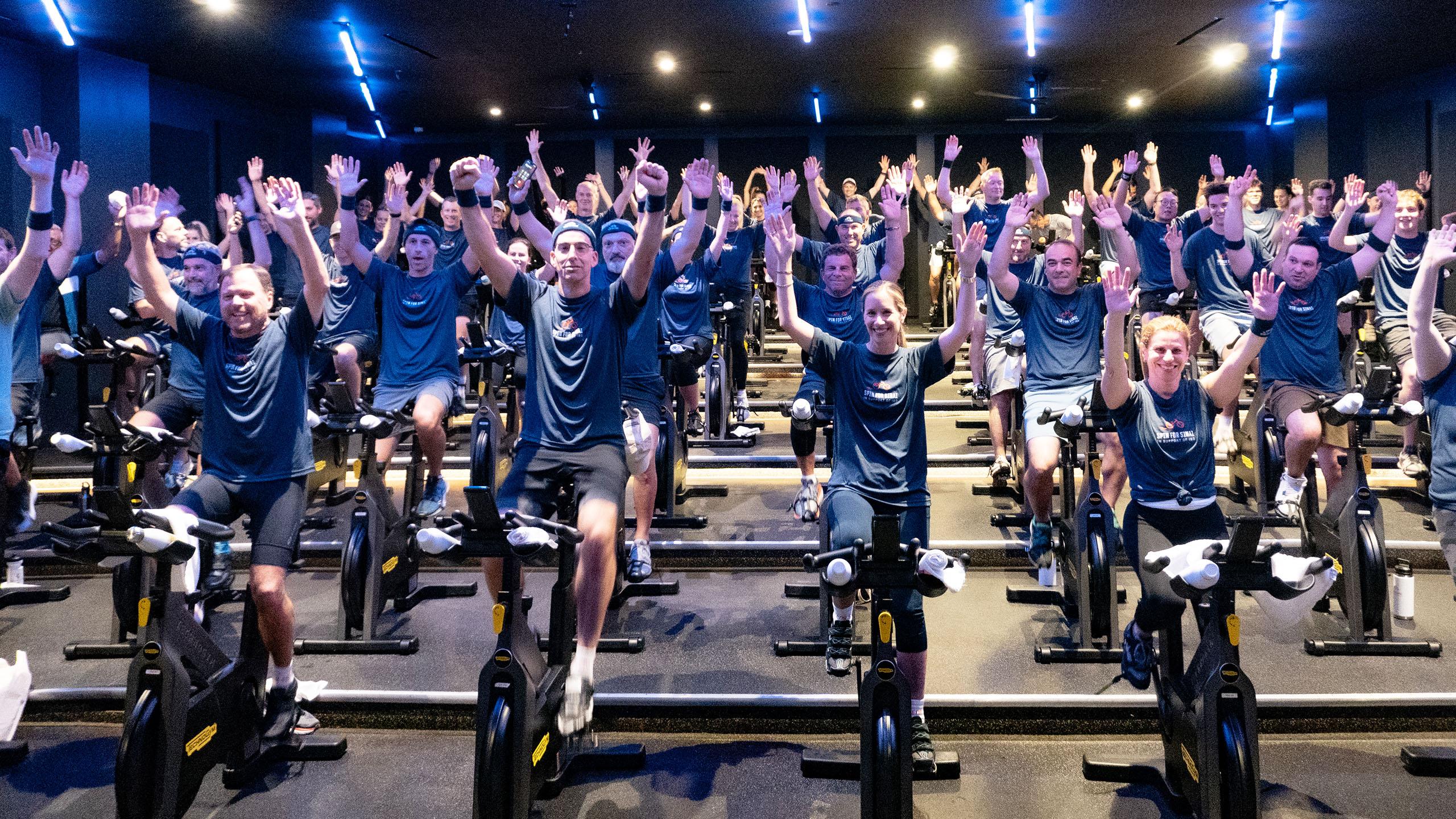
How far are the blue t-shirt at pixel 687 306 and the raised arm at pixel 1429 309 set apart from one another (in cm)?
392

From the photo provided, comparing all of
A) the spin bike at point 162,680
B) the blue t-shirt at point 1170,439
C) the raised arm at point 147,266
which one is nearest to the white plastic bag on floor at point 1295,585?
the blue t-shirt at point 1170,439

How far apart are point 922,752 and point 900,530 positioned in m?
0.78

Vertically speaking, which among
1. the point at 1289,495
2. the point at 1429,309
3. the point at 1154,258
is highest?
the point at 1154,258

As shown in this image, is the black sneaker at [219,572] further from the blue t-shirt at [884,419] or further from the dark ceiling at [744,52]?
the dark ceiling at [744,52]

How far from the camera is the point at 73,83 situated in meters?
8.99

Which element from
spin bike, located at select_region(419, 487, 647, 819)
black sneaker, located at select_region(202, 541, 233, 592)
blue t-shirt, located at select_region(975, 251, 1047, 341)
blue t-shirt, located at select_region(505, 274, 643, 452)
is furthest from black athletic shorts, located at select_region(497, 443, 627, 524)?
blue t-shirt, located at select_region(975, 251, 1047, 341)

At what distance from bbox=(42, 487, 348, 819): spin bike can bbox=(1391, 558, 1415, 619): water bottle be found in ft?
14.7

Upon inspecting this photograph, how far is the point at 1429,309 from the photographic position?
3309 millimetres

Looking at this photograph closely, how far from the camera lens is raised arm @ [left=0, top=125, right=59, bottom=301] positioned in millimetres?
3982

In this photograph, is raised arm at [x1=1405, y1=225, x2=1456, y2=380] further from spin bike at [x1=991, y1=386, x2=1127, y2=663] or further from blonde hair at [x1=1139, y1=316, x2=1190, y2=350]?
spin bike at [x1=991, y1=386, x2=1127, y2=663]

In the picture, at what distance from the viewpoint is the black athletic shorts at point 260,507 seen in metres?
3.18

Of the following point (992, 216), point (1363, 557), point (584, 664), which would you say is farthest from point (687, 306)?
point (1363, 557)

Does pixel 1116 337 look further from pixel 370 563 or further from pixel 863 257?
pixel 863 257

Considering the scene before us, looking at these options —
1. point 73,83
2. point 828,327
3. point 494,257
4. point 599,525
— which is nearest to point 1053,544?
point 828,327
